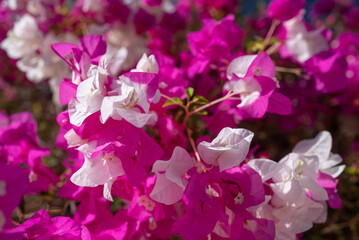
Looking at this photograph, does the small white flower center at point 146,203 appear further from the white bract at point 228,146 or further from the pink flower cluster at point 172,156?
the white bract at point 228,146

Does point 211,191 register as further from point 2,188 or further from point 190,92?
point 2,188

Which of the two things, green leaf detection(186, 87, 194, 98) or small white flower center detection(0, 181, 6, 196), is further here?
green leaf detection(186, 87, 194, 98)

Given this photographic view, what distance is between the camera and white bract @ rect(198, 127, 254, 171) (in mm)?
500

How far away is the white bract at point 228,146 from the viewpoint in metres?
0.50

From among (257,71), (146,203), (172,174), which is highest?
(257,71)

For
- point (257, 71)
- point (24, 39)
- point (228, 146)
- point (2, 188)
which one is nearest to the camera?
point (2, 188)

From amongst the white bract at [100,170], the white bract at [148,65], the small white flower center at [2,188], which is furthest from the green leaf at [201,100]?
the small white flower center at [2,188]

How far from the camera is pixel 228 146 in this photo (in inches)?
19.3

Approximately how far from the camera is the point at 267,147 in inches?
60.7

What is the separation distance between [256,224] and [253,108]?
0.21m

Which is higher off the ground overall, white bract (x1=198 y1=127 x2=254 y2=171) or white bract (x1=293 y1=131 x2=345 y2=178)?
white bract (x1=198 y1=127 x2=254 y2=171)

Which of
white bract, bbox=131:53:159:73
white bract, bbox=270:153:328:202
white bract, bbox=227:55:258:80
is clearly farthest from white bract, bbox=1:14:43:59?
white bract, bbox=270:153:328:202

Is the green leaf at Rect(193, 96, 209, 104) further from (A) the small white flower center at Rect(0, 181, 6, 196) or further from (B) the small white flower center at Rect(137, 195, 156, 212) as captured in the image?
(A) the small white flower center at Rect(0, 181, 6, 196)

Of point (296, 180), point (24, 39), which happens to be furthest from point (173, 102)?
point (24, 39)
